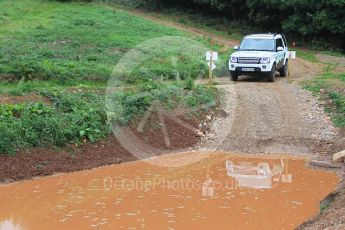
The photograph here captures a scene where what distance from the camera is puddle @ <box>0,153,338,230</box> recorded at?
9812mm

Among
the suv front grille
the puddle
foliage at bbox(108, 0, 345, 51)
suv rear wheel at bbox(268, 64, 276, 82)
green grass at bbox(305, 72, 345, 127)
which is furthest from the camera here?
foliage at bbox(108, 0, 345, 51)

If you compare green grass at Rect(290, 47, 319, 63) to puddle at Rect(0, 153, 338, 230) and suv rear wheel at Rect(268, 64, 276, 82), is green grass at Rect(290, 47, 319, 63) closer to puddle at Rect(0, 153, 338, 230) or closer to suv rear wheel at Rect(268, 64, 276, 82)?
suv rear wheel at Rect(268, 64, 276, 82)

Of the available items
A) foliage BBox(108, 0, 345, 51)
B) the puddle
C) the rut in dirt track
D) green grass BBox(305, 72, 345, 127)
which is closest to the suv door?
green grass BBox(305, 72, 345, 127)

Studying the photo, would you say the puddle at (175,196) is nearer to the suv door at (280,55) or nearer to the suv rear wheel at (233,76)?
the suv rear wheel at (233,76)

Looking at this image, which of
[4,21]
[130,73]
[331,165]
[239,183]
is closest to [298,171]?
[331,165]

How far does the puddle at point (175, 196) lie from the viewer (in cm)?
981

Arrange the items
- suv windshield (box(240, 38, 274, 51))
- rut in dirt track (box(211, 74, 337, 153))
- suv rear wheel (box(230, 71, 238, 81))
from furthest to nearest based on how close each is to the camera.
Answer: suv windshield (box(240, 38, 274, 51))
suv rear wheel (box(230, 71, 238, 81))
rut in dirt track (box(211, 74, 337, 153))

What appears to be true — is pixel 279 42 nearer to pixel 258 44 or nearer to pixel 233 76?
pixel 258 44

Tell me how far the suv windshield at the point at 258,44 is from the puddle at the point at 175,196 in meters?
9.29

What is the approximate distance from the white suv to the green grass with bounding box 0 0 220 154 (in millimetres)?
1790

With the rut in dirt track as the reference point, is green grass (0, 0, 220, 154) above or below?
above

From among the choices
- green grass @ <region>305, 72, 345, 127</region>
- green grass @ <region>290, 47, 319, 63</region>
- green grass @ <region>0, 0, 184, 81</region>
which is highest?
green grass @ <region>0, 0, 184, 81</region>

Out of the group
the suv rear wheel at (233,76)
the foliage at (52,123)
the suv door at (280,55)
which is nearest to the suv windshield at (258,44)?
the suv door at (280,55)

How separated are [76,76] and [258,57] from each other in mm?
7210
